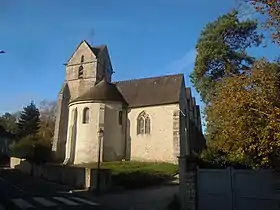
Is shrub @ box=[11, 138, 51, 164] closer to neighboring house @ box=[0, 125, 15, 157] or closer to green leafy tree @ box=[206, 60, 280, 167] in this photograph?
neighboring house @ box=[0, 125, 15, 157]

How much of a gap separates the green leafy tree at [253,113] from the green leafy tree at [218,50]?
1379 cm

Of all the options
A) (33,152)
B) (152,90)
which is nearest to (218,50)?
(152,90)

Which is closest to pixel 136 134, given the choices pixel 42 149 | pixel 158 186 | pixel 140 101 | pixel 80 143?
pixel 140 101

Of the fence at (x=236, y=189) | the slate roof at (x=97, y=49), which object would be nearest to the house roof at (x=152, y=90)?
the slate roof at (x=97, y=49)

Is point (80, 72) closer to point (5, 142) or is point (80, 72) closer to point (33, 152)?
point (33, 152)

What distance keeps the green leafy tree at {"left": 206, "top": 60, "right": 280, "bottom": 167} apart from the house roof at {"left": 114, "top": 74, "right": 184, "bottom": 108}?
23.7m

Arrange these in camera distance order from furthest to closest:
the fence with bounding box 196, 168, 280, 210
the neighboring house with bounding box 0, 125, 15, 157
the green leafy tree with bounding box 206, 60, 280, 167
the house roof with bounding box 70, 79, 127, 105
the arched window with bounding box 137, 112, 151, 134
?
1. the neighboring house with bounding box 0, 125, 15, 157
2. the arched window with bounding box 137, 112, 151, 134
3. the house roof with bounding box 70, 79, 127, 105
4. the fence with bounding box 196, 168, 280, 210
5. the green leafy tree with bounding box 206, 60, 280, 167

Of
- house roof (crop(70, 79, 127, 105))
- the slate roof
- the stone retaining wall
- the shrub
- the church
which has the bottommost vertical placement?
the stone retaining wall

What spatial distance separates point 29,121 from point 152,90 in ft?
110

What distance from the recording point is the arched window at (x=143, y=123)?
36.1 metres

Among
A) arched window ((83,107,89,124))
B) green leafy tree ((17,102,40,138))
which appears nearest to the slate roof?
arched window ((83,107,89,124))

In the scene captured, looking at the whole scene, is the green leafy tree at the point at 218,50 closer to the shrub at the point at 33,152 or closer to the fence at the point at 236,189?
the fence at the point at 236,189

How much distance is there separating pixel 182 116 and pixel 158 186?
45.4ft

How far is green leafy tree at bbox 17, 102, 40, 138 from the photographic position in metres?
59.7
